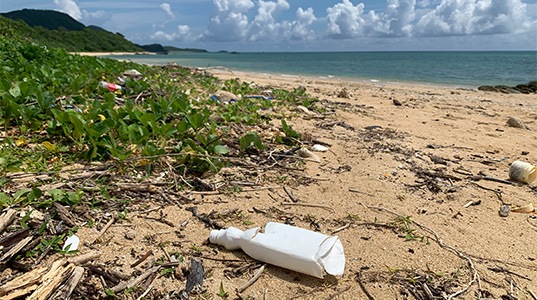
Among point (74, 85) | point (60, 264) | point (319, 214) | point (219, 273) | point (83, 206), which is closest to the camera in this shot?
point (60, 264)

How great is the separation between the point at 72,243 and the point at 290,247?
107 cm

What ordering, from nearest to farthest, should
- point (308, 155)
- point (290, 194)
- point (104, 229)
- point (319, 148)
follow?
point (104, 229) → point (290, 194) → point (308, 155) → point (319, 148)

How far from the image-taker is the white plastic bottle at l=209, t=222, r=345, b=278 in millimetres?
1846

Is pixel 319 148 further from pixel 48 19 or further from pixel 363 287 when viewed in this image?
pixel 48 19

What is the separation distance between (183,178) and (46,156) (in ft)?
3.45

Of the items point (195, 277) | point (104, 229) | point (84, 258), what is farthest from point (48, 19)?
point (195, 277)

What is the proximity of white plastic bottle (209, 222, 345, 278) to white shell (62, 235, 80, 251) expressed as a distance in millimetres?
668

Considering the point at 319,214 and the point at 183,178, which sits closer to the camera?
the point at 319,214

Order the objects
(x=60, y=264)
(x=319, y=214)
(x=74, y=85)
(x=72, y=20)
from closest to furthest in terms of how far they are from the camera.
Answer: (x=60, y=264)
(x=319, y=214)
(x=74, y=85)
(x=72, y=20)

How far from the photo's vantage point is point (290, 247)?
1914 mm

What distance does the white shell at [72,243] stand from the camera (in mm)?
1837

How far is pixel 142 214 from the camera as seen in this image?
2303 mm

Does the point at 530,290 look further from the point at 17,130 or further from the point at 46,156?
the point at 17,130

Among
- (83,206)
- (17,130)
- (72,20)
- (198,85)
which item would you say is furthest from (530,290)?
(72,20)
